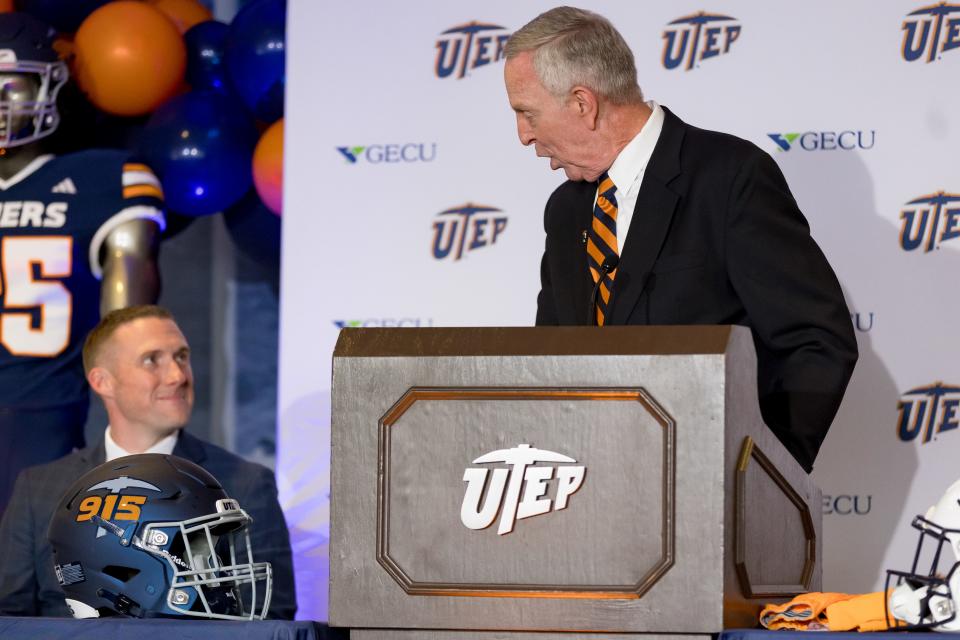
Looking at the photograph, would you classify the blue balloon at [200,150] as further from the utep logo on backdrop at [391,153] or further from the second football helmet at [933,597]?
the second football helmet at [933,597]

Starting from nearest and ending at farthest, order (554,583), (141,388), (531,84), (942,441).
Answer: (554,583) < (531,84) < (942,441) < (141,388)

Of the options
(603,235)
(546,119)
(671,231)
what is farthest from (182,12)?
(671,231)

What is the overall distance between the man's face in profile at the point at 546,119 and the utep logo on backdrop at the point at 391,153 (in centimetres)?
136

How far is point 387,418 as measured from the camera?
1.44 meters

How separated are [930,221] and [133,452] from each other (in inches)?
82.6

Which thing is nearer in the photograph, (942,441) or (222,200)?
(942,441)

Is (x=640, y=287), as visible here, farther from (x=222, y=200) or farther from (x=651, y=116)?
(x=222, y=200)

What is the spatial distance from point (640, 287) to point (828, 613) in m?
0.64

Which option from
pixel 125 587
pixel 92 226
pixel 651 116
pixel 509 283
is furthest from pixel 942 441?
pixel 92 226

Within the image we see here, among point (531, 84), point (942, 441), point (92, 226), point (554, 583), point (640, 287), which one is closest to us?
point (554, 583)

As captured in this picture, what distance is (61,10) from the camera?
15.3ft

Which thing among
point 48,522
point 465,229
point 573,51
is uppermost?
point 573,51

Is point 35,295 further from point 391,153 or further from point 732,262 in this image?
point 732,262

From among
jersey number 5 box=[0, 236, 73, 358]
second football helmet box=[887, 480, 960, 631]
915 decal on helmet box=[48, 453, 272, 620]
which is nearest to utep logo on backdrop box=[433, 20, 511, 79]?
jersey number 5 box=[0, 236, 73, 358]
